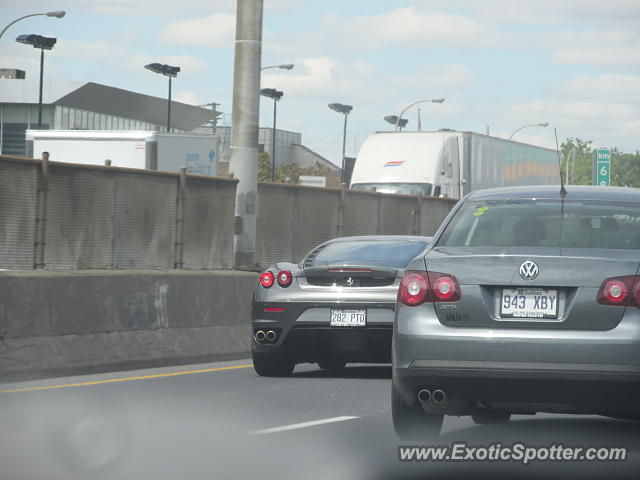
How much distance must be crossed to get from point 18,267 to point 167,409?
5.91m

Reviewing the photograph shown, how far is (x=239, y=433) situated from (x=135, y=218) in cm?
1008

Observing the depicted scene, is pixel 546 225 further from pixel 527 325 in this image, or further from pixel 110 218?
pixel 110 218

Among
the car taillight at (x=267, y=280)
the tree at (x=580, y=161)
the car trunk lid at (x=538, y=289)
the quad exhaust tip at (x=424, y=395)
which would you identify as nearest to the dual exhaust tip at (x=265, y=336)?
the car taillight at (x=267, y=280)

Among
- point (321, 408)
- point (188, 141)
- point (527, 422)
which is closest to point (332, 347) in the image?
point (321, 408)

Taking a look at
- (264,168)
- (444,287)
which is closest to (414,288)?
(444,287)

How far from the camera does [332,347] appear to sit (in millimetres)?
12648

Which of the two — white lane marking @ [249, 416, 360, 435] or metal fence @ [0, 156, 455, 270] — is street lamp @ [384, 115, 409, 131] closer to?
metal fence @ [0, 156, 455, 270]

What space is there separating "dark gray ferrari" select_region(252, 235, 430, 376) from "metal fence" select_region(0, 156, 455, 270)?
12.8ft

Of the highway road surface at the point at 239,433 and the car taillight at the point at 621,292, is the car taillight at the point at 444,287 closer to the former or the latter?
the car taillight at the point at 621,292

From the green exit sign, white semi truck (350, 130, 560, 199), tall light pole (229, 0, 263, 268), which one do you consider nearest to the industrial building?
the green exit sign

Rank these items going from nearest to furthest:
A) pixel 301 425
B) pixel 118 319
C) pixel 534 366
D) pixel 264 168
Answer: pixel 534 366 → pixel 301 425 → pixel 118 319 → pixel 264 168

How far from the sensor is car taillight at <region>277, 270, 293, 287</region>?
12.9 metres

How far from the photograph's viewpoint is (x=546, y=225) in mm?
8086

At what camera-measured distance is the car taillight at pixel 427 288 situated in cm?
762
